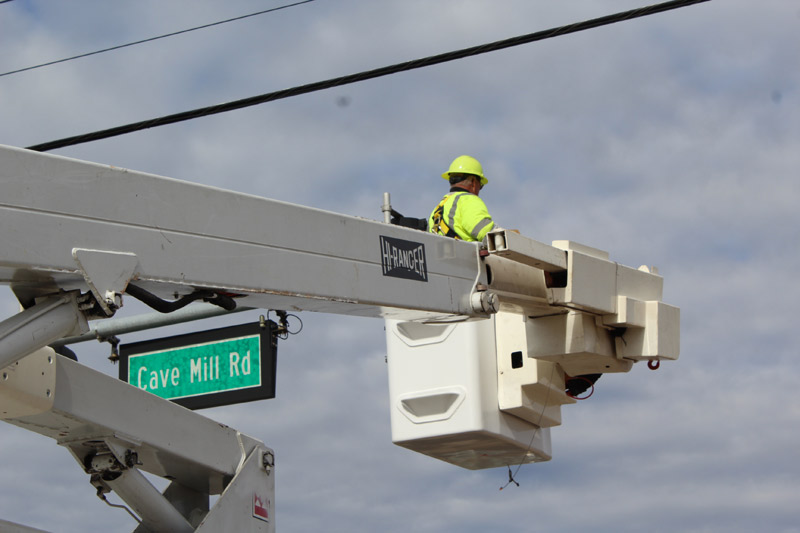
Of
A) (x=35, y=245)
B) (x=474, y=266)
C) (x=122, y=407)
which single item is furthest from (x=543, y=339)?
(x=35, y=245)

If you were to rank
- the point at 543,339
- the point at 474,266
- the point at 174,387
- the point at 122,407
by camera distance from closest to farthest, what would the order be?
the point at 122,407 → the point at 474,266 → the point at 543,339 → the point at 174,387

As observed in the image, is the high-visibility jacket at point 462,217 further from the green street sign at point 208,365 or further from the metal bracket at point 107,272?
the metal bracket at point 107,272

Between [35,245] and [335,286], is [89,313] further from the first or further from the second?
[335,286]

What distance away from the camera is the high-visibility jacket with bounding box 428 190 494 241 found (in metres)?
8.51

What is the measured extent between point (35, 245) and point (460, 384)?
4083 millimetres

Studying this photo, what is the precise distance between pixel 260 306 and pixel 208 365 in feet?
12.9

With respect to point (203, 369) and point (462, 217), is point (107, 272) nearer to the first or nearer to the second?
point (462, 217)

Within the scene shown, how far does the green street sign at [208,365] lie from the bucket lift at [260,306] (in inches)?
58.1

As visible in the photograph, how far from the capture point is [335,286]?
21.2 feet

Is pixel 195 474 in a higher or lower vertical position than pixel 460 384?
lower

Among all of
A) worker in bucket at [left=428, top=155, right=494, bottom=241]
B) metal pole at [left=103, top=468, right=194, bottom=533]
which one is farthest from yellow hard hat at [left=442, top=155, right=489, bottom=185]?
metal pole at [left=103, top=468, right=194, bottom=533]

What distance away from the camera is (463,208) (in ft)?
28.6

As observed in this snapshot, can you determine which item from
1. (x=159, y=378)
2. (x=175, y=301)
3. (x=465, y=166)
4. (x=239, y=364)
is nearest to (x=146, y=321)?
(x=159, y=378)

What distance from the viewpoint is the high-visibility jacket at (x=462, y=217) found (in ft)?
27.9
